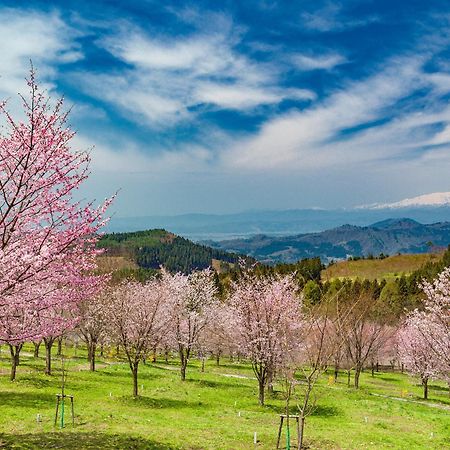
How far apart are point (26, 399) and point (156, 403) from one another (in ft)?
27.9

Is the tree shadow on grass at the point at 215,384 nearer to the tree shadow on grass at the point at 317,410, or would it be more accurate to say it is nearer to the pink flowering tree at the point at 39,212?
the tree shadow on grass at the point at 317,410

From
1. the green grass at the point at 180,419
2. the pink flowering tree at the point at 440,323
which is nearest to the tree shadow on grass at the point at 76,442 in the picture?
the green grass at the point at 180,419

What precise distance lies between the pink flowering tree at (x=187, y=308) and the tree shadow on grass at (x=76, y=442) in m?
21.6

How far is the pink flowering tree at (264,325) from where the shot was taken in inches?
1264

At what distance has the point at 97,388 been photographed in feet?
114

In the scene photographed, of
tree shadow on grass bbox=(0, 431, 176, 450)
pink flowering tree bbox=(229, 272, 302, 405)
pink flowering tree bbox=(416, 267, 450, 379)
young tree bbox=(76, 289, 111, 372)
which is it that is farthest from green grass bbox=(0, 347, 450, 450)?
young tree bbox=(76, 289, 111, 372)

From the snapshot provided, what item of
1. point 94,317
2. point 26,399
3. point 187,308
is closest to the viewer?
point 26,399

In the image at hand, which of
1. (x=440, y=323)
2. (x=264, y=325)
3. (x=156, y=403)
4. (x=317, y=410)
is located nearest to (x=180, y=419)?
(x=156, y=403)

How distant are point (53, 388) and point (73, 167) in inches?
963

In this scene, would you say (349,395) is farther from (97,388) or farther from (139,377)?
(97,388)

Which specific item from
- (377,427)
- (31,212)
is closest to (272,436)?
(377,427)

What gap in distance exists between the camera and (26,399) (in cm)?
2762

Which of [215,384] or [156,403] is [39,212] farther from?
[215,384]

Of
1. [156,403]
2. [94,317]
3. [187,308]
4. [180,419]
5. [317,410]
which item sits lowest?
[317,410]
